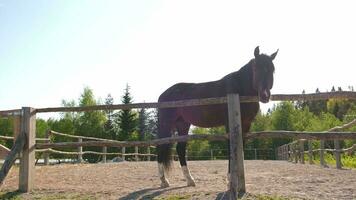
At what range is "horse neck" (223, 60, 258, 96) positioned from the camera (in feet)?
18.2

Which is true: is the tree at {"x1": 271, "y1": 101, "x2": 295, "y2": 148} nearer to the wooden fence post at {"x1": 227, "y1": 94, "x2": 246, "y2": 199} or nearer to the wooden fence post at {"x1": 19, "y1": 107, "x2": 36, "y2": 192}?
the wooden fence post at {"x1": 19, "y1": 107, "x2": 36, "y2": 192}

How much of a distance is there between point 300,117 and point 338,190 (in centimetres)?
5231

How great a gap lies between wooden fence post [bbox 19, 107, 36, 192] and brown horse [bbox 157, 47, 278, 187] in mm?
1993

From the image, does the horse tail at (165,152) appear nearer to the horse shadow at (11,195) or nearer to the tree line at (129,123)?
the horse shadow at (11,195)

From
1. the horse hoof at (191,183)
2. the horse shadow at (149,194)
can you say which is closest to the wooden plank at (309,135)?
the horse shadow at (149,194)

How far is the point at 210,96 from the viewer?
19.9 feet

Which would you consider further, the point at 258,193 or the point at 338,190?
the point at 338,190

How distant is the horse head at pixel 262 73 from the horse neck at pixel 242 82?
223 mm

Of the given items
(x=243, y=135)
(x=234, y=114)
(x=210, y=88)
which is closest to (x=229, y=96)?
(x=234, y=114)

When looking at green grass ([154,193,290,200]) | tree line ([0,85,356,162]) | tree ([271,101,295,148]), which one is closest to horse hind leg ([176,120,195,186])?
green grass ([154,193,290,200])

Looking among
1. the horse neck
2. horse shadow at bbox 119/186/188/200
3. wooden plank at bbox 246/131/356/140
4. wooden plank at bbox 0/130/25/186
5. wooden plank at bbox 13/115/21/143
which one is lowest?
horse shadow at bbox 119/186/188/200

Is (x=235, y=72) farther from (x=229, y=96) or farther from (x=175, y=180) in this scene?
(x=175, y=180)

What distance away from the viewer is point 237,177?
4430mm

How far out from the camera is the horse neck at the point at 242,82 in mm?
5551
